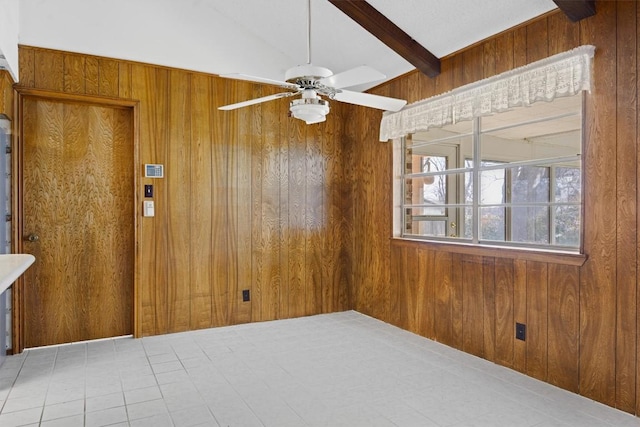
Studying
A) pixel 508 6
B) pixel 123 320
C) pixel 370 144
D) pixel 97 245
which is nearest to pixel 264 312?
pixel 123 320

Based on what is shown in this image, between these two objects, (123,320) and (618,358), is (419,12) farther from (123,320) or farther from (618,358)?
(123,320)

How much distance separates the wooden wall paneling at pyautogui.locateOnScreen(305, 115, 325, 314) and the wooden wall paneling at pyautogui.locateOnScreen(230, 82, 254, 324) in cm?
69

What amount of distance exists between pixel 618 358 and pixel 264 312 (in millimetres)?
3093

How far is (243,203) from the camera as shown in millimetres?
4324

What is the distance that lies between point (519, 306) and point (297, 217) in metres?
2.43

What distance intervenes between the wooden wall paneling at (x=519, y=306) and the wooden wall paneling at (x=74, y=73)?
3857mm

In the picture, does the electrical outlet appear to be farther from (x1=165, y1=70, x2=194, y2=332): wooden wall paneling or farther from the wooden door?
the wooden door

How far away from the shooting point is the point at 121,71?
12.3 ft

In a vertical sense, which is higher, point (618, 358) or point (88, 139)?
point (88, 139)

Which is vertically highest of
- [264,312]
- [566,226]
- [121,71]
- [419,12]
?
[419,12]

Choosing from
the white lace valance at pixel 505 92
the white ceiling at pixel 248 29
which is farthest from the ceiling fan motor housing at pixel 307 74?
the white lace valance at pixel 505 92

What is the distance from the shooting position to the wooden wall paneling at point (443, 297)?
3.63 meters

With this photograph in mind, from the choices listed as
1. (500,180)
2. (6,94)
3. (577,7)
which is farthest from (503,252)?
(6,94)

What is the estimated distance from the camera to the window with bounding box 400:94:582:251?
3365 mm
